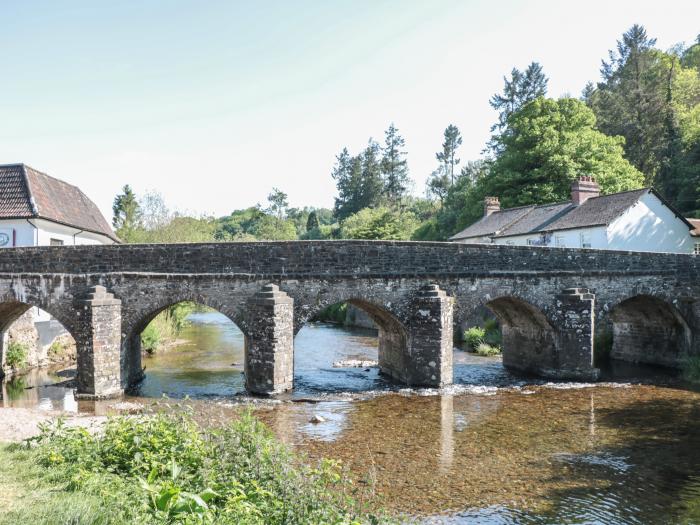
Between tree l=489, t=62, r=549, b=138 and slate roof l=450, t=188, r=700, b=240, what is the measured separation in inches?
818

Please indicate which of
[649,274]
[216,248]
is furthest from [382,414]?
[649,274]

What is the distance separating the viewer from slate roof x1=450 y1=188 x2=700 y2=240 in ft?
88.4

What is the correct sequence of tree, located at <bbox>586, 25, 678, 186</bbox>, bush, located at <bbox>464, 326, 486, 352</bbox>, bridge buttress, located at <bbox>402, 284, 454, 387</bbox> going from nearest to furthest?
bridge buttress, located at <bbox>402, 284, 454, 387</bbox> < bush, located at <bbox>464, 326, 486, 352</bbox> < tree, located at <bbox>586, 25, 678, 186</bbox>

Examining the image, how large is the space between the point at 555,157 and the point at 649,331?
15.7 metres

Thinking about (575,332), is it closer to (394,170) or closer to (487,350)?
(487,350)

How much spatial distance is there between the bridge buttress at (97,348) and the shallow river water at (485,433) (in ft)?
2.11

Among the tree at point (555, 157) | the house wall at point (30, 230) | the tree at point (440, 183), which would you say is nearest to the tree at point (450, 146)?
the tree at point (440, 183)

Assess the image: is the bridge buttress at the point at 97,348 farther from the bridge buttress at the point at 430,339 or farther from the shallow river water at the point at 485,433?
the bridge buttress at the point at 430,339

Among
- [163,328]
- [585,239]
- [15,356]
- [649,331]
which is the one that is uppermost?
[585,239]

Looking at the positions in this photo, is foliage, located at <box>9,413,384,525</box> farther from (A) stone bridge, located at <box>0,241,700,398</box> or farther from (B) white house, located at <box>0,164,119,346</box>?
(B) white house, located at <box>0,164,119,346</box>

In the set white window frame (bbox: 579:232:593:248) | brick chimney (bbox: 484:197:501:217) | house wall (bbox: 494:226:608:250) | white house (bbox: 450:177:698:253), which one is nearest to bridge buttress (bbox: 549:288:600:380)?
house wall (bbox: 494:226:608:250)

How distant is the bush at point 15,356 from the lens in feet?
65.7

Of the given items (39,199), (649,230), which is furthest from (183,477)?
(649,230)

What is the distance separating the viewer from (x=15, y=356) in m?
20.1
